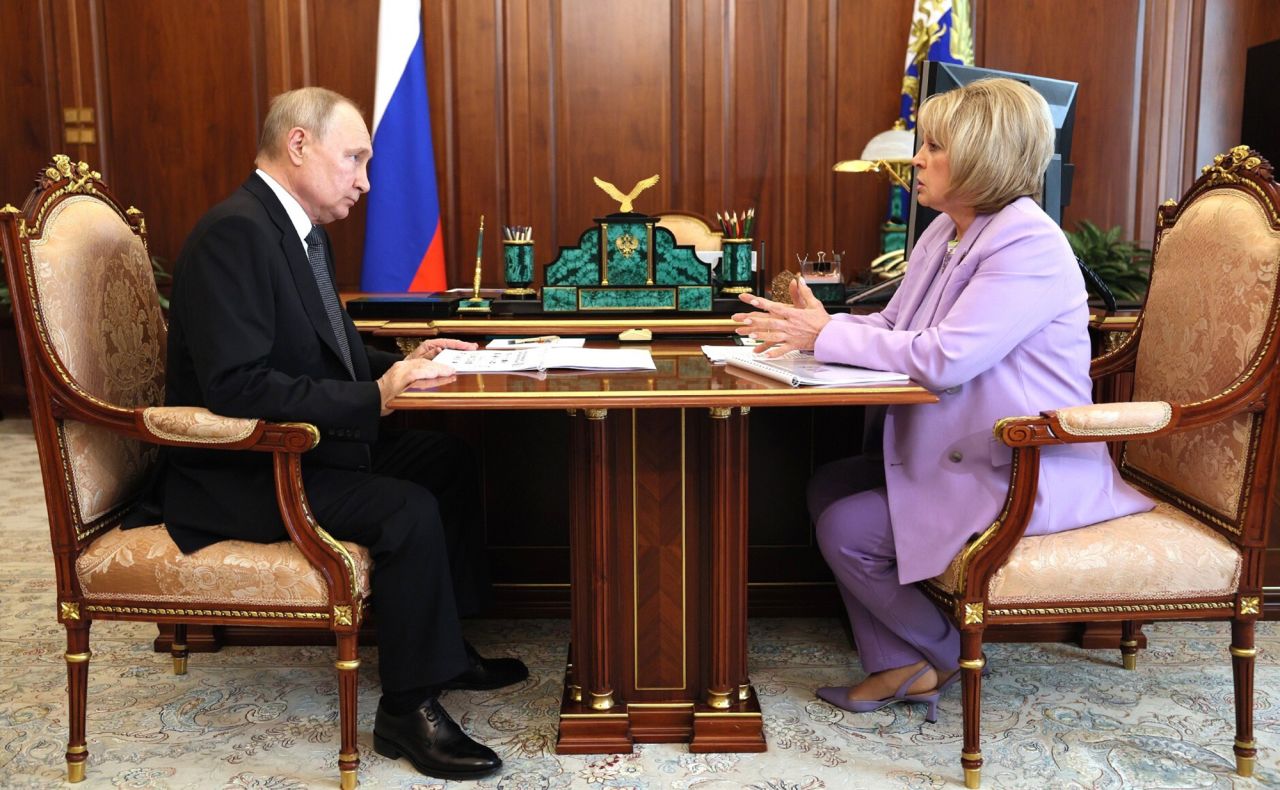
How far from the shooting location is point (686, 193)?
5246 mm

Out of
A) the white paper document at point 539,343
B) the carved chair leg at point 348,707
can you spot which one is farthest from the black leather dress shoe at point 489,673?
the white paper document at point 539,343

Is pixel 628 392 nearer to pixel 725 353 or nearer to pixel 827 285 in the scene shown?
pixel 725 353

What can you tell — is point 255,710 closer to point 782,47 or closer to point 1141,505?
point 1141,505

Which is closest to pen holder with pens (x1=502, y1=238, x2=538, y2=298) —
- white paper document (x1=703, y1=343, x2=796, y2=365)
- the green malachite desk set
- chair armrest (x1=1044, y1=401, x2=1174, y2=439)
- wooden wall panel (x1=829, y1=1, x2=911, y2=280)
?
the green malachite desk set

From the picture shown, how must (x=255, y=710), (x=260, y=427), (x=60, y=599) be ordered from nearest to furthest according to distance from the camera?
(x=260, y=427)
(x=60, y=599)
(x=255, y=710)

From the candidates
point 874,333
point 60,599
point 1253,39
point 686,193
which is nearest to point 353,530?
point 60,599

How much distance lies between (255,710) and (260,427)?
2.71 feet

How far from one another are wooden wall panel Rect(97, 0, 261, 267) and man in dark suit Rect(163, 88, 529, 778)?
133 inches

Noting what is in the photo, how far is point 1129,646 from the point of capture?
274 cm

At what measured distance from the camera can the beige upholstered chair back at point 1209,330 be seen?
2141 millimetres

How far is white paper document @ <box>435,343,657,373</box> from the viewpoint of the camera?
7.02ft

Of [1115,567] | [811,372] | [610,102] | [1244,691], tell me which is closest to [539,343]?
[811,372]

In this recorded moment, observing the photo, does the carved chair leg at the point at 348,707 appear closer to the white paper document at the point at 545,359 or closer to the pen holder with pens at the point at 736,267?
the white paper document at the point at 545,359

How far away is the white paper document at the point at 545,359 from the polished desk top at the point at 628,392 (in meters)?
0.02
